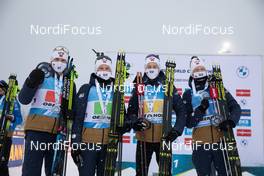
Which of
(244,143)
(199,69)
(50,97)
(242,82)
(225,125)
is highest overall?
(199,69)

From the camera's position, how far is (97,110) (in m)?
2.54

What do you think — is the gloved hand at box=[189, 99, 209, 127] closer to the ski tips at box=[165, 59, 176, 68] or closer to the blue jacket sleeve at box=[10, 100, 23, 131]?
the ski tips at box=[165, 59, 176, 68]

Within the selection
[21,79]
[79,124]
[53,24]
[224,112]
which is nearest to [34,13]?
[53,24]

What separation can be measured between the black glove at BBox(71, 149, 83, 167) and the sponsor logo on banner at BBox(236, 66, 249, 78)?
1356mm

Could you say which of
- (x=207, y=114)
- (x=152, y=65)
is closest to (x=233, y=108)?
(x=207, y=114)

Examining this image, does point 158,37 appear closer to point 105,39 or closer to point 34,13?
point 105,39

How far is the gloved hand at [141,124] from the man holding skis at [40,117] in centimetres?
56

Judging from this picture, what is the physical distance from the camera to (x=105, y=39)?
277cm

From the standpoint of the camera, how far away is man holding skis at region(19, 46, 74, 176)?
2496 mm

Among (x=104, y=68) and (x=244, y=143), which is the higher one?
(x=104, y=68)

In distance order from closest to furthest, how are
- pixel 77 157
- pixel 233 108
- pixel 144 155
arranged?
pixel 77 157, pixel 144 155, pixel 233 108

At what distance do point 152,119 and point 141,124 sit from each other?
0.29 ft

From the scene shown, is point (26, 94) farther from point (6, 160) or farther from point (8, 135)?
point (6, 160)

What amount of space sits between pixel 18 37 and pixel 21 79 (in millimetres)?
360
